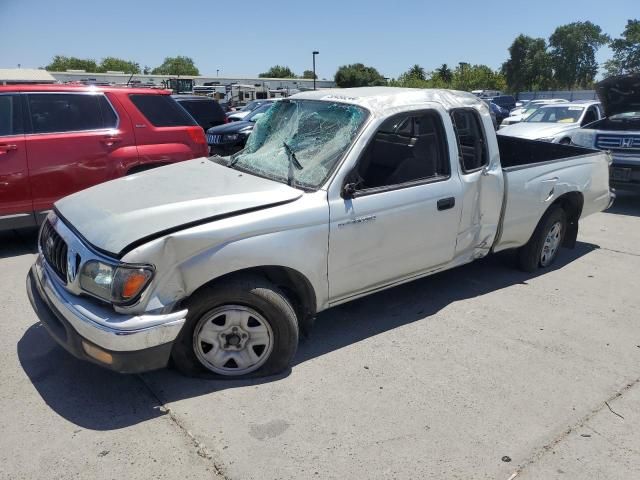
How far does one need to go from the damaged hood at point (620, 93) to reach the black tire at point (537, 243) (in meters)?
4.64

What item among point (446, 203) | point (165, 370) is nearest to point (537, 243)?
point (446, 203)

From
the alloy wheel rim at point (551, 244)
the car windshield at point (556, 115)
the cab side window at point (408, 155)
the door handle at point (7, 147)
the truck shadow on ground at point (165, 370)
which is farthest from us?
the car windshield at point (556, 115)

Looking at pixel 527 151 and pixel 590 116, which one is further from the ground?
pixel 590 116

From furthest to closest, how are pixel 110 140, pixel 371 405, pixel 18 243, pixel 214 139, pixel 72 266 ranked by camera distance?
pixel 214 139
pixel 18 243
pixel 110 140
pixel 371 405
pixel 72 266

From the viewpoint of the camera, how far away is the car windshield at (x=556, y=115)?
12.6 meters

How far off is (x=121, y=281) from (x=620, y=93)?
9132mm

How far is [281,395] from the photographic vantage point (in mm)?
3188

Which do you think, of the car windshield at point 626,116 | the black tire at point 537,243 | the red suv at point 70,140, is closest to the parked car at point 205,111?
the red suv at point 70,140

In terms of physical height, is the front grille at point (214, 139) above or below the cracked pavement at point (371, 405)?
above

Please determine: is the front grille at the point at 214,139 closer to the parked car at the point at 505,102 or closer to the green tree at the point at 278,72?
the parked car at the point at 505,102

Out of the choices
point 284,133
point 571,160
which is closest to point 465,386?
point 284,133

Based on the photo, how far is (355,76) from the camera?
92.7 m

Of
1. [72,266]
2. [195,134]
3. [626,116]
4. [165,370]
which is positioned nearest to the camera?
[72,266]

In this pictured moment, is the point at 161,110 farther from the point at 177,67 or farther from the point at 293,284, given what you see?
the point at 177,67
